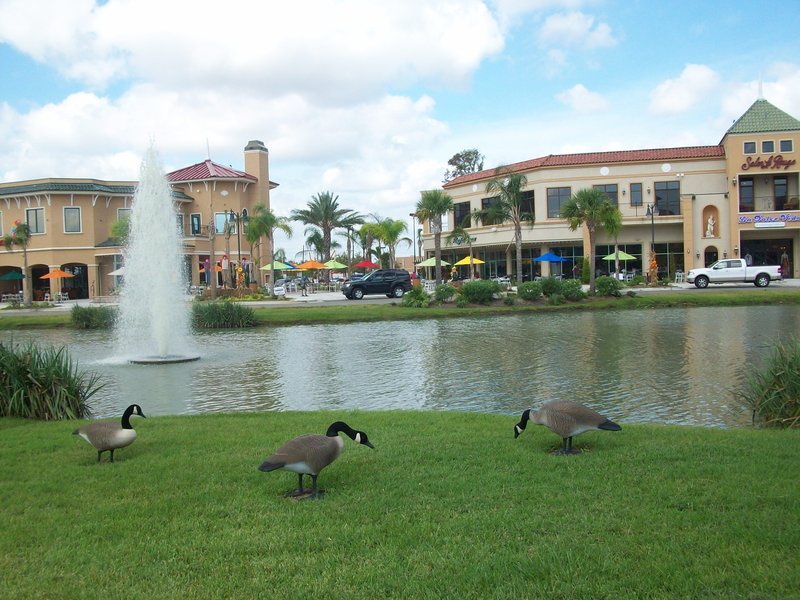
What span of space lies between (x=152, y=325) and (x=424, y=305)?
16.9 metres

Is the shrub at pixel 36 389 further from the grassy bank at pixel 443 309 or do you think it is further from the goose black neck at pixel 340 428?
the grassy bank at pixel 443 309

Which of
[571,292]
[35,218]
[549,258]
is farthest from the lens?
[35,218]

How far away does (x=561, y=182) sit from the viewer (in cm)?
5722

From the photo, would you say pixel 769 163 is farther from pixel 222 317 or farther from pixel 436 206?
pixel 222 317

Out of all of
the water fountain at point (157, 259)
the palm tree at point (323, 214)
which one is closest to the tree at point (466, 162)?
the palm tree at point (323, 214)

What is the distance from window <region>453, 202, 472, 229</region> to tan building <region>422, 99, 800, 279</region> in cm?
497

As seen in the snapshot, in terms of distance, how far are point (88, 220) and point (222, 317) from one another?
3224 centimetres

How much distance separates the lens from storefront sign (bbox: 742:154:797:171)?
52.7m

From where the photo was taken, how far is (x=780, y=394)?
9258 mm

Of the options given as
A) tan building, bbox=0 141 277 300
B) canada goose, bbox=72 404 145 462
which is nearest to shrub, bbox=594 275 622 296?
tan building, bbox=0 141 277 300

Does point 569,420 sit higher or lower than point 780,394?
higher

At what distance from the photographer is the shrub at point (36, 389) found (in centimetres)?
1044

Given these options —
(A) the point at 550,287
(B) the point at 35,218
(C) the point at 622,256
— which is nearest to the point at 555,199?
(C) the point at 622,256

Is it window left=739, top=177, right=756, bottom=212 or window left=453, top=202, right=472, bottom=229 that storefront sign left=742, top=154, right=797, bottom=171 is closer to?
window left=739, top=177, right=756, bottom=212
